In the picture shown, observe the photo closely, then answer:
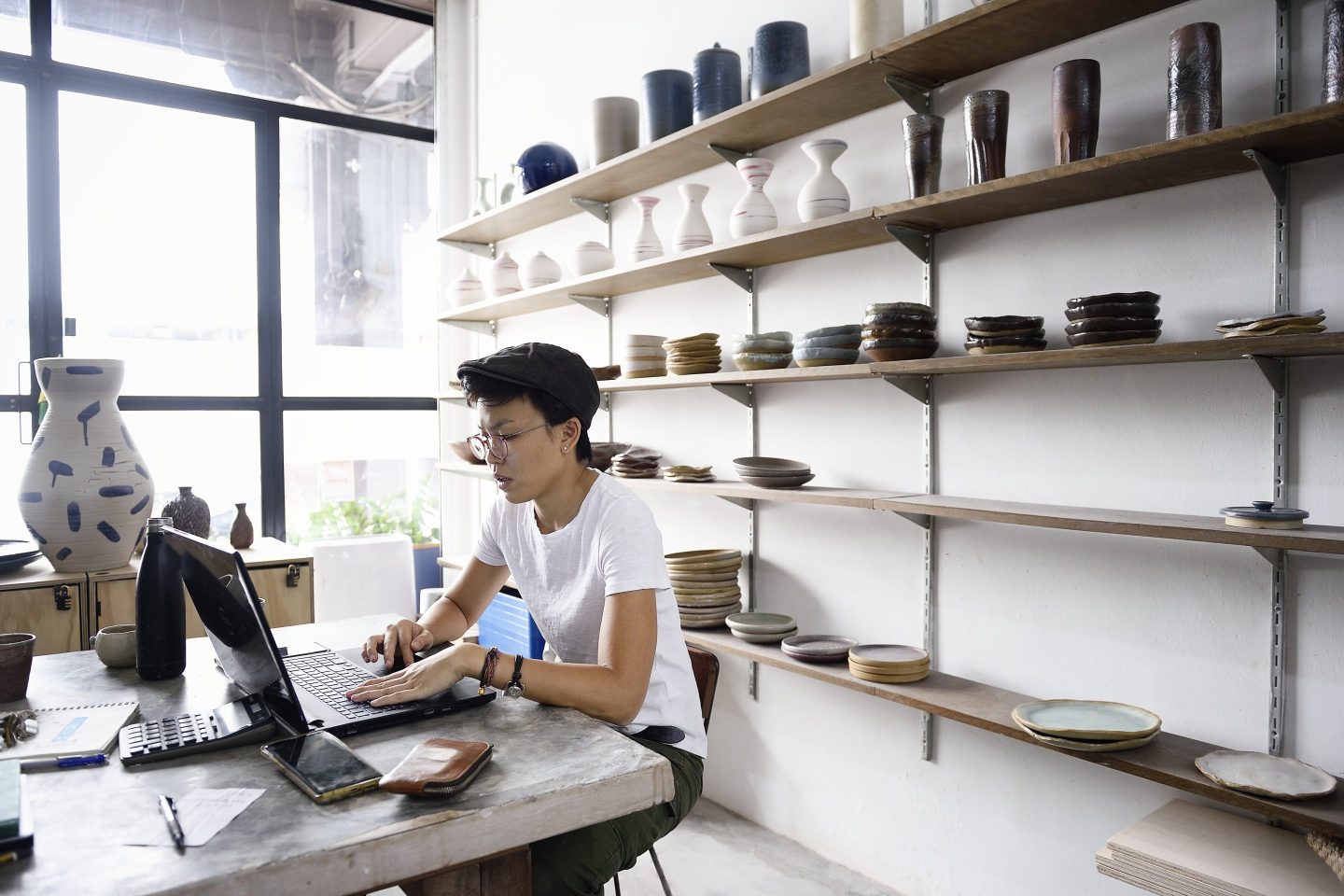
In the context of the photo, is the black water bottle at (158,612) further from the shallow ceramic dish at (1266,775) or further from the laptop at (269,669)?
the shallow ceramic dish at (1266,775)

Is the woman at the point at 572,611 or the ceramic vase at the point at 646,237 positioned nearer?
the woman at the point at 572,611

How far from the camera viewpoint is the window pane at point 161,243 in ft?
13.2

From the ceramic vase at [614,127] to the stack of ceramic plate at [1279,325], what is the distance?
2.21m

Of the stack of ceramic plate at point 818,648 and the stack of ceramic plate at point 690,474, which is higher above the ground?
the stack of ceramic plate at point 690,474

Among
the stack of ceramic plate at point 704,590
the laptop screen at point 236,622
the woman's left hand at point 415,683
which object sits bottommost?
the stack of ceramic plate at point 704,590

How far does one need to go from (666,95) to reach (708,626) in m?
1.77

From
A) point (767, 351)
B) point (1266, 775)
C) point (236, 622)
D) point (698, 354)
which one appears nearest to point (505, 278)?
point (698, 354)

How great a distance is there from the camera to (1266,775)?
1.69 metres

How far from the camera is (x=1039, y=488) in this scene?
2.21 meters

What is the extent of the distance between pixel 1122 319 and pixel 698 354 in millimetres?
1349

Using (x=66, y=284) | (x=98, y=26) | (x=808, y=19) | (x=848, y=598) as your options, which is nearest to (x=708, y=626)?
(x=848, y=598)

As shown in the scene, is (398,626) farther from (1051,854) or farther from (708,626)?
(1051,854)

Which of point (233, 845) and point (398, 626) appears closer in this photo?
point (233, 845)

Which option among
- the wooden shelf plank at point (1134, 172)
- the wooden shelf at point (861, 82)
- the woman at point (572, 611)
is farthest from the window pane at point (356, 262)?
the wooden shelf plank at point (1134, 172)
